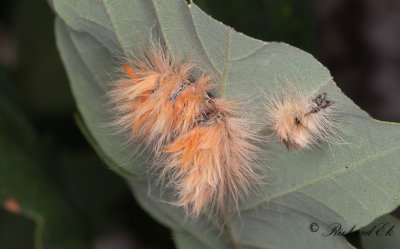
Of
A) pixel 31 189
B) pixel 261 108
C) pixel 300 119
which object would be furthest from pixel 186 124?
pixel 31 189

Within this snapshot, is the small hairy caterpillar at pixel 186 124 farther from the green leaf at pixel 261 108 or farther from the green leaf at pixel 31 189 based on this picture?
the green leaf at pixel 31 189

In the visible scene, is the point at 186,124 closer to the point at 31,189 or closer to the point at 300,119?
the point at 300,119

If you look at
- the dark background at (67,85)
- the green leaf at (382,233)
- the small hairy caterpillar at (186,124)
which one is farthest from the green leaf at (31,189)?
the green leaf at (382,233)

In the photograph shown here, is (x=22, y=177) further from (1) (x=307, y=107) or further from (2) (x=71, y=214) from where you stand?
(1) (x=307, y=107)

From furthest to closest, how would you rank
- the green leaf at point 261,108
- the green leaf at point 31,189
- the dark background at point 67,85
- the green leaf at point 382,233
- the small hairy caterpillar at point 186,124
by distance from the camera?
the dark background at point 67,85 → the green leaf at point 31,189 → the green leaf at point 382,233 → the small hairy caterpillar at point 186,124 → the green leaf at point 261,108

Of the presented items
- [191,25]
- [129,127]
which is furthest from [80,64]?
[191,25]

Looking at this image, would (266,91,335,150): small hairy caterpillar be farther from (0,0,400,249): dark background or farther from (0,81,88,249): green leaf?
(0,81,88,249): green leaf

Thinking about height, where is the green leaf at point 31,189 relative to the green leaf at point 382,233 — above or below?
below
